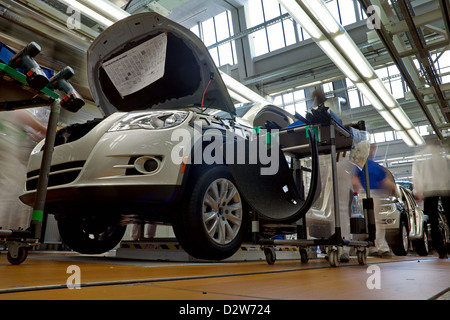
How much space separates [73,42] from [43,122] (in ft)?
4.16

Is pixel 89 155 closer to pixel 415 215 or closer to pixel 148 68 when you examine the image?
pixel 148 68

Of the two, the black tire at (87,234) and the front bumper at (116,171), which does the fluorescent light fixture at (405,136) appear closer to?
the black tire at (87,234)

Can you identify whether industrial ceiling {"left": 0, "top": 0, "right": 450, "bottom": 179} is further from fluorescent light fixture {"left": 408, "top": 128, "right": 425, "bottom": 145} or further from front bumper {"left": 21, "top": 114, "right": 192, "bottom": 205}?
front bumper {"left": 21, "top": 114, "right": 192, "bottom": 205}

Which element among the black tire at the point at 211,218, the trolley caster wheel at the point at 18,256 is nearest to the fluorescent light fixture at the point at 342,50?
the black tire at the point at 211,218

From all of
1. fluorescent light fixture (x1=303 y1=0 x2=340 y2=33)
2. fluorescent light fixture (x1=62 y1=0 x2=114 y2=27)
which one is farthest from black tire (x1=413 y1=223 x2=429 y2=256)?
fluorescent light fixture (x1=62 y1=0 x2=114 y2=27)

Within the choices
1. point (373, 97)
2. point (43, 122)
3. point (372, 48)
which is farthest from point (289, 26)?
point (43, 122)

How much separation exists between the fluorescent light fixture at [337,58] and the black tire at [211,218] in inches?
151

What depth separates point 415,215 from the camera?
266 inches

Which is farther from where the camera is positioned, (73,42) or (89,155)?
(73,42)

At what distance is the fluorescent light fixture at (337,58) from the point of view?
5633 mm

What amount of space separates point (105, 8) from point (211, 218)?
3.39 m

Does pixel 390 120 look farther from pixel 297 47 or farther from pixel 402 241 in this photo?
pixel 297 47

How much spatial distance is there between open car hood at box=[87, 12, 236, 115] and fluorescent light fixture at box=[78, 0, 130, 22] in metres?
1.54
